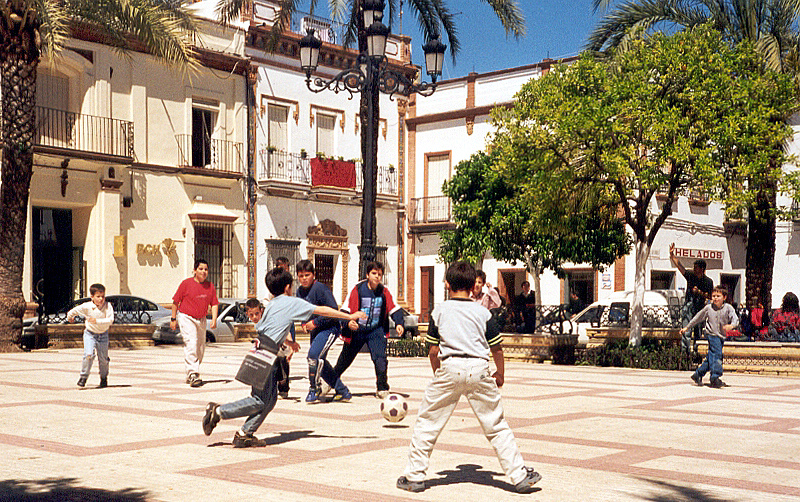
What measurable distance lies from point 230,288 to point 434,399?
85.9 ft

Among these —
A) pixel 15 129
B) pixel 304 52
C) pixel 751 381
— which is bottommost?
pixel 751 381

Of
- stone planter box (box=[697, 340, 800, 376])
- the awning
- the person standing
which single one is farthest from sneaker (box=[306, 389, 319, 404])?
the awning

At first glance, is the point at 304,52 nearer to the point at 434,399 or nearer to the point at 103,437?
the point at 103,437

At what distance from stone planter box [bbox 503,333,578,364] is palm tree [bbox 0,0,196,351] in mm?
8751

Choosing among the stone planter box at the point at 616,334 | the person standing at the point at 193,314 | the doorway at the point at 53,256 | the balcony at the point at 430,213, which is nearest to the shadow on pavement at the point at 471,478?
the person standing at the point at 193,314

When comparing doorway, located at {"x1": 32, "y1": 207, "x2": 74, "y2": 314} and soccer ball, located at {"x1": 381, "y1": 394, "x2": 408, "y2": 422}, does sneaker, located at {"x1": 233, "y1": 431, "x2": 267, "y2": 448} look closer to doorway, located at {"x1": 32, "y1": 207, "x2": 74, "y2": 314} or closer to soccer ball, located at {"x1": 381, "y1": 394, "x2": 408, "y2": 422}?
soccer ball, located at {"x1": 381, "y1": 394, "x2": 408, "y2": 422}

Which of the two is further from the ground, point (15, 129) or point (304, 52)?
point (304, 52)

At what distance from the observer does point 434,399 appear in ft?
22.0

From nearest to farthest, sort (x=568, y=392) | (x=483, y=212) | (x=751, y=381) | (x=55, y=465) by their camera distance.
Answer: (x=55, y=465) < (x=568, y=392) < (x=751, y=381) < (x=483, y=212)

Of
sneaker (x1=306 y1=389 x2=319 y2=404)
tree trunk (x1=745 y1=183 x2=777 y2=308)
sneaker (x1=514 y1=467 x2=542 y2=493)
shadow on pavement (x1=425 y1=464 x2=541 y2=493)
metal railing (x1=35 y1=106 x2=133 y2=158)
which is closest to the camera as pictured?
sneaker (x1=514 y1=467 x2=542 y2=493)

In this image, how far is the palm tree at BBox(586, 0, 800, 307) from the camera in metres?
20.1

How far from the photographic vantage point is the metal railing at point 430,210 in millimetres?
37688

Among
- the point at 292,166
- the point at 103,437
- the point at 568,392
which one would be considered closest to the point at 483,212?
the point at 292,166

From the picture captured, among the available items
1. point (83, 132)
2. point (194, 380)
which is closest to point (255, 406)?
point (194, 380)
